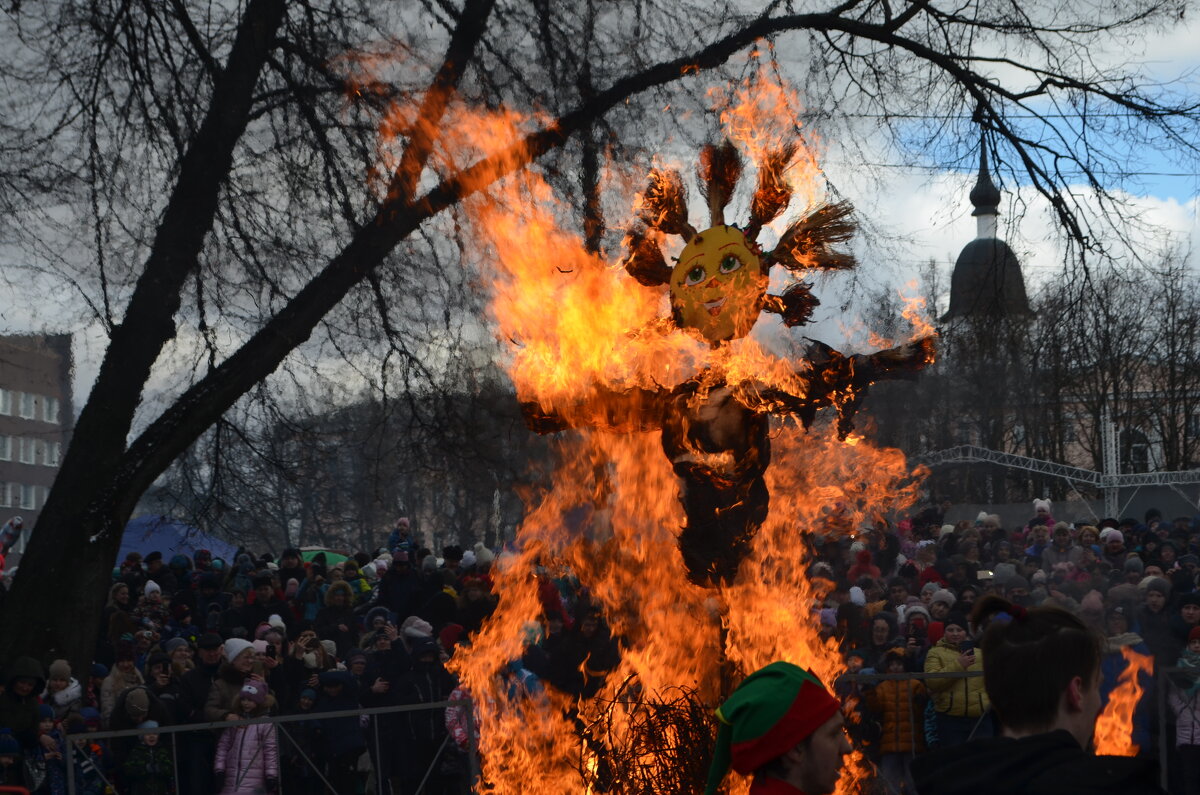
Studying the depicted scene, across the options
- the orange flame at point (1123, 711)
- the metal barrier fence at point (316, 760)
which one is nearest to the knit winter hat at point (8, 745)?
the metal barrier fence at point (316, 760)

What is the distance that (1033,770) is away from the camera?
2.22m

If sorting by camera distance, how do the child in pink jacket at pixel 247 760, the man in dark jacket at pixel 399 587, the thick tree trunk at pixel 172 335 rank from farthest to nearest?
the man in dark jacket at pixel 399 587
the thick tree trunk at pixel 172 335
the child in pink jacket at pixel 247 760

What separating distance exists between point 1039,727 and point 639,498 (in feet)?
13.1

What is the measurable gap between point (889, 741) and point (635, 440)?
9.68 feet

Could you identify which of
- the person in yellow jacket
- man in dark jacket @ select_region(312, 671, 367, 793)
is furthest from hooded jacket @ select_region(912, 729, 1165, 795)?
man in dark jacket @ select_region(312, 671, 367, 793)

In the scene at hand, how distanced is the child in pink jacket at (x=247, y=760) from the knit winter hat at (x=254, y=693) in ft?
3.31

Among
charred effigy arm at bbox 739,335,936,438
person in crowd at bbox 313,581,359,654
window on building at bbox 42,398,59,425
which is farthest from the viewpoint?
person in crowd at bbox 313,581,359,654

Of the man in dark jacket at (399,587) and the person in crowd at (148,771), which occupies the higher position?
the man in dark jacket at (399,587)

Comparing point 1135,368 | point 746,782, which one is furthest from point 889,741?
point 1135,368

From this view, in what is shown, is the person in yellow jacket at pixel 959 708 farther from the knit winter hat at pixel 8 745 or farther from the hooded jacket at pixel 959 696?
the knit winter hat at pixel 8 745

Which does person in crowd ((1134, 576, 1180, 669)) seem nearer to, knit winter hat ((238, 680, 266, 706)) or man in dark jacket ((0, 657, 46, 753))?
knit winter hat ((238, 680, 266, 706))

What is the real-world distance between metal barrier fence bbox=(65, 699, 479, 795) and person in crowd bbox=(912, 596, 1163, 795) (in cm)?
443

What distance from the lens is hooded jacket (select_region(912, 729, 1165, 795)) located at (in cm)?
215

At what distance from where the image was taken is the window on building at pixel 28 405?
883 centimetres
